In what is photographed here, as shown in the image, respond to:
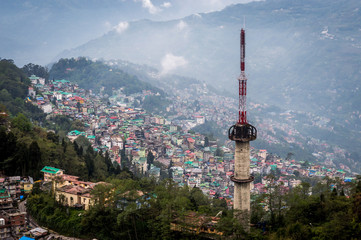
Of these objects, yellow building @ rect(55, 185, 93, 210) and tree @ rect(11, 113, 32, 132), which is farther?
tree @ rect(11, 113, 32, 132)

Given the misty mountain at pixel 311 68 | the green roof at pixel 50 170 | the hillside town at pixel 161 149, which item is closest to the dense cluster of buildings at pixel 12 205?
the green roof at pixel 50 170

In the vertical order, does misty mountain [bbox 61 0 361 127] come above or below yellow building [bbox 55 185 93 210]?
above

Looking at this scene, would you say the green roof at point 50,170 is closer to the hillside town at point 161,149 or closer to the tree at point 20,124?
the tree at point 20,124

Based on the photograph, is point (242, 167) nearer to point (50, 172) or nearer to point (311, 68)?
point (50, 172)

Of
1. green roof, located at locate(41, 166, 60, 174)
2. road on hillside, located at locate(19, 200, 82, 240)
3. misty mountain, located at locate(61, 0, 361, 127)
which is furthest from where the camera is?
misty mountain, located at locate(61, 0, 361, 127)

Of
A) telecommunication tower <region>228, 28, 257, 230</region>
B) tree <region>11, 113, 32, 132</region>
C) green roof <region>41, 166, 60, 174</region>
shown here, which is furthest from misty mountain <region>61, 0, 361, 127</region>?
telecommunication tower <region>228, 28, 257, 230</region>

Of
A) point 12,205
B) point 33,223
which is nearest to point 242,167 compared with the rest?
point 33,223

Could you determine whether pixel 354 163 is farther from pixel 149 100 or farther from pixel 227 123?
pixel 149 100

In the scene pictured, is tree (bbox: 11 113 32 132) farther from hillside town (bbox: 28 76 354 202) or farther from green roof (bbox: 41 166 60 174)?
Result: hillside town (bbox: 28 76 354 202)

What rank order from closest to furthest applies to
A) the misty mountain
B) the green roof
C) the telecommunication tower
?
the telecommunication tower → the green roof → the misty mountain
